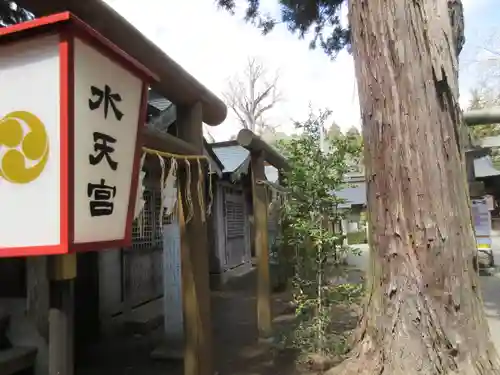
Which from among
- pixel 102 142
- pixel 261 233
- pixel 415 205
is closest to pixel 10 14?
pixel 102 142

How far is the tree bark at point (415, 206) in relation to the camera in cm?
320

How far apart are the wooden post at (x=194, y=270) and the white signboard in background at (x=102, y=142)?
6.01 feet

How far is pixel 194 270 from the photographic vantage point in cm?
391

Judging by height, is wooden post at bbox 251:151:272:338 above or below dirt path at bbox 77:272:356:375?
above

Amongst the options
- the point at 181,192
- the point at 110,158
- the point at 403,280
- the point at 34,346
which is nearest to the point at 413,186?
the point at 403,280

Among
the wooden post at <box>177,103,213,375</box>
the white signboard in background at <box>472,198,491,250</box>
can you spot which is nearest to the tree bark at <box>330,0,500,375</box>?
the wooden post at <box>177,103,213,375</box>

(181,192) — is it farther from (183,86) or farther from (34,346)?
(34,346)

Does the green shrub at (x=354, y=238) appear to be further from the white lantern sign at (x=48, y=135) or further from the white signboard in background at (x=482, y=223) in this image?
the white lantern sign at (x=48, y=135)

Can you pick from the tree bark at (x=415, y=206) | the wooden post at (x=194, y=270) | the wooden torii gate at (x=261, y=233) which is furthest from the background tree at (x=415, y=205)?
the wooden torii gate at (x=261, y=233)

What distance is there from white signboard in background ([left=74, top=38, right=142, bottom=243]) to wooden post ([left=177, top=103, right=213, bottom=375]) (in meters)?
1.83

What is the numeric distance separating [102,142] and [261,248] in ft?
16.2

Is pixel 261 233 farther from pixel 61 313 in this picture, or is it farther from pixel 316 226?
pixel 61 313

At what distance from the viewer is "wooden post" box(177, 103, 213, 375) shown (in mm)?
3820

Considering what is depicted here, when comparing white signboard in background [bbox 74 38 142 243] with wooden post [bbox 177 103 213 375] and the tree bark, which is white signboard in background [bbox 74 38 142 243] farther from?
the tree bark
